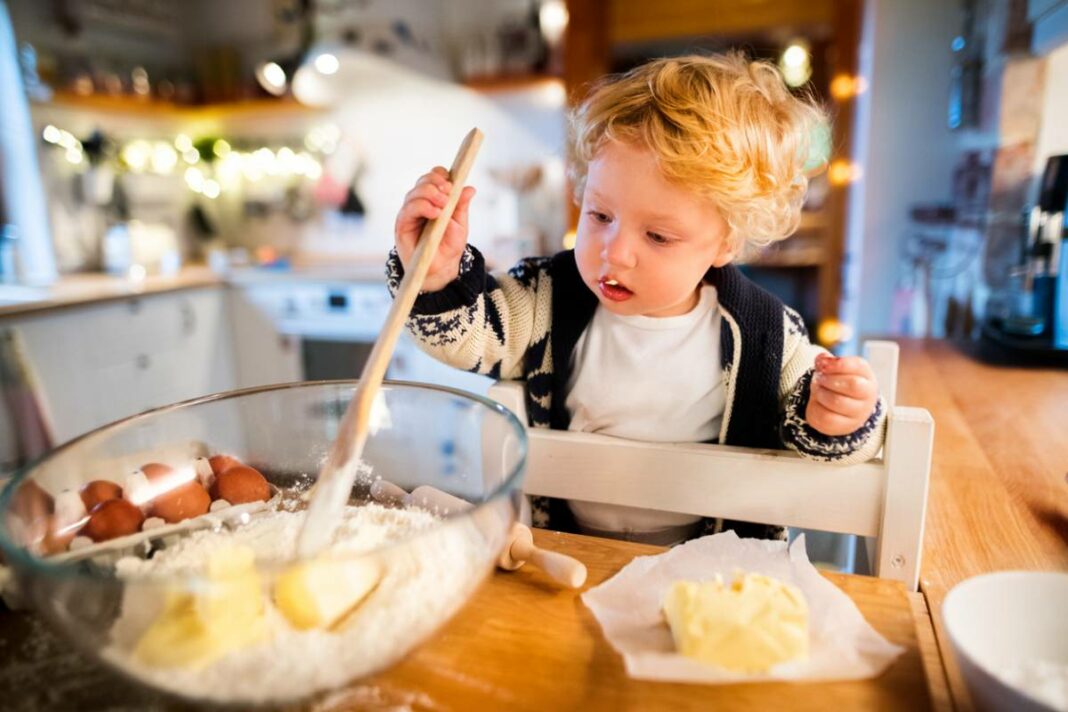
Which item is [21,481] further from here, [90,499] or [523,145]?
[523,145]

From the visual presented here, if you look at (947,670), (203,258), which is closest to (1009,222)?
(947,670)

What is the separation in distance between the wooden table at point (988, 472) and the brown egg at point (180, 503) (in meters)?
0.54

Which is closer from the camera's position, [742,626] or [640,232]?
[742,626]

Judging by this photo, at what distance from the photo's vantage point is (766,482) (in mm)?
583

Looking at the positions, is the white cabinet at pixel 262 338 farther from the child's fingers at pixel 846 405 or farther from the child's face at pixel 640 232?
the child's fingers at pixel 846 405

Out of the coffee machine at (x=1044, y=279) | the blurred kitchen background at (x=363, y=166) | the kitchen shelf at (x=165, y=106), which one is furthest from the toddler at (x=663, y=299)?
the kitchen shelf at (x=165, y=106)

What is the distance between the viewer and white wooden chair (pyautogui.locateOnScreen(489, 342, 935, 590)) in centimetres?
53

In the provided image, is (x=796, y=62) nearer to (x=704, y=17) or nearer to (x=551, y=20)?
(x=704, y=17)

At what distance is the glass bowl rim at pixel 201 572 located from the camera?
1.08ft

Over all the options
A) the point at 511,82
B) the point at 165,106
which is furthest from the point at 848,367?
the point at 165,106

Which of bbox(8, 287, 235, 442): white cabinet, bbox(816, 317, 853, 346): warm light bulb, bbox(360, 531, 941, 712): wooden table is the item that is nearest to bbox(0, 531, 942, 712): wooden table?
bbox(360, 531, 941, 712): wooden table

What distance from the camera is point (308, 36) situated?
9.32 ft

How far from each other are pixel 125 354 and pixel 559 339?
2.01 meters

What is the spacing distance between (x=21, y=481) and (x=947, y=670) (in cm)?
57
